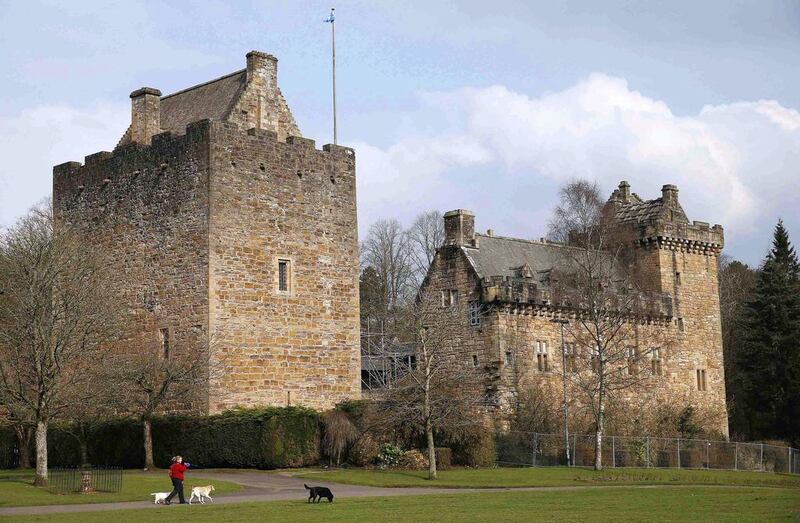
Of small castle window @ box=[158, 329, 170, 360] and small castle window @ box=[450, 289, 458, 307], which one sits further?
small castle window @ box=[450, 289, 458, 307]

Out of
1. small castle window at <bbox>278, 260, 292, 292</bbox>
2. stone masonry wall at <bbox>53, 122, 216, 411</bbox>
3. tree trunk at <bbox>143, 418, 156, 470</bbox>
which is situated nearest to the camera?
tree trunk at <bbox>143, 418, 156, 470</bbox>

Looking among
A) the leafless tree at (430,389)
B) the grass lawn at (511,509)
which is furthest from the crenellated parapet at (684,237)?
the grass lawn at (511,509)

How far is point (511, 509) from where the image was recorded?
2709 cm

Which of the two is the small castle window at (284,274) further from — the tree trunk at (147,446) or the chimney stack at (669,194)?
the chimney stack at (669,194)

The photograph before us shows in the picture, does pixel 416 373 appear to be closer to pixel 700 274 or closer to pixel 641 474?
pixel 641 474

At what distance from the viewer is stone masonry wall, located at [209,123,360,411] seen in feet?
141

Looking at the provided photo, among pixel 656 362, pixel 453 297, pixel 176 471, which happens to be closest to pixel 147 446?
pixel 176 471

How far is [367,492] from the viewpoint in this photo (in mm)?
34844

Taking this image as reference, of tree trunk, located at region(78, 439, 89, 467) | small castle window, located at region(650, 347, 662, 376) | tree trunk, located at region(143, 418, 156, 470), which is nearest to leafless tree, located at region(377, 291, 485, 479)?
tree trunk, located at region(143, 418, 156, 470)

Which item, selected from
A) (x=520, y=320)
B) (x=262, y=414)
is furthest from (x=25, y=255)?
(x=520, y=320)

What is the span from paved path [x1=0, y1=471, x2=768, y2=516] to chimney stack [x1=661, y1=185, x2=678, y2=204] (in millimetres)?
30944

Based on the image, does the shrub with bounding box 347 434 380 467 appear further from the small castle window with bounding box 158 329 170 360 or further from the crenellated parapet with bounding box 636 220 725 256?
the crenellated parapet with bounding box 636 220 725 256

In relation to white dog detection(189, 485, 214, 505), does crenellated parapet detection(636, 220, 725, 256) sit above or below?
above

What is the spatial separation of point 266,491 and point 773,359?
134ft
